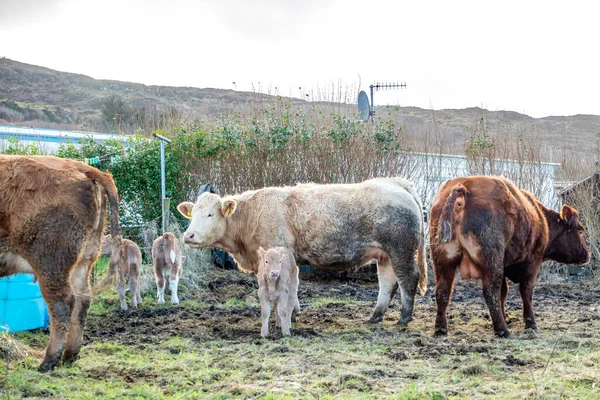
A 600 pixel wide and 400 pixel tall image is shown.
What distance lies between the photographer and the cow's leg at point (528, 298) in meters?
8.91

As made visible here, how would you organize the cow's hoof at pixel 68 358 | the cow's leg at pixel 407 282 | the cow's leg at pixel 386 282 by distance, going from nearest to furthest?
1. the cow's hoof at pixel 68 358
2. the cow's leg at pixel 407 282
3. the cow's leg at pixel 386 282

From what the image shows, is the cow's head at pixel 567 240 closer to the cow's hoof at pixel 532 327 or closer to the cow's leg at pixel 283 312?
the cow's hoof at pixel 532 327

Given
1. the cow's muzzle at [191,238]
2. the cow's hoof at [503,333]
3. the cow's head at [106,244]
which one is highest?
the cow's muzzle at [191,238]

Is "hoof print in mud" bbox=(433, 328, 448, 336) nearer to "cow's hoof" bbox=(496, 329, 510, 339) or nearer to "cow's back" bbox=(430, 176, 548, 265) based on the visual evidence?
"cow's hoof" bbox=(496, 329, 510, 339)

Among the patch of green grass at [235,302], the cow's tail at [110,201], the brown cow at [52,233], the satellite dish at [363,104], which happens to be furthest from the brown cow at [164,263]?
the satellite dish at [363,104]

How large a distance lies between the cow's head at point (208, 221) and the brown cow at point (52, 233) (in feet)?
10.5

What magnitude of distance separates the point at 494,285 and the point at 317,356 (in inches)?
99.1

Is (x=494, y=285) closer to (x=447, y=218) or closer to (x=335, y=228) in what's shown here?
(x=447, y=218)

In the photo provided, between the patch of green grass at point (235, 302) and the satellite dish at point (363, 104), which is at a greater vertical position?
the satellite dish at point (363, 104)

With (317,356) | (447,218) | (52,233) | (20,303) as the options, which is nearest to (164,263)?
(20,303)

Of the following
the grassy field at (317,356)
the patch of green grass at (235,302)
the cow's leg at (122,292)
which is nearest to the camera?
the grassy field at (317,356)

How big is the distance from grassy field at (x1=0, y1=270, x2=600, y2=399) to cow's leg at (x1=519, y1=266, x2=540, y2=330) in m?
0.14

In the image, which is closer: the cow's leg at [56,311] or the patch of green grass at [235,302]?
the cow's leg at [56,311]

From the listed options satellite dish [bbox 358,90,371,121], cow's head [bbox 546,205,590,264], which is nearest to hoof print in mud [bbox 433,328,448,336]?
cow's head [bbox 546,205,590,264]
